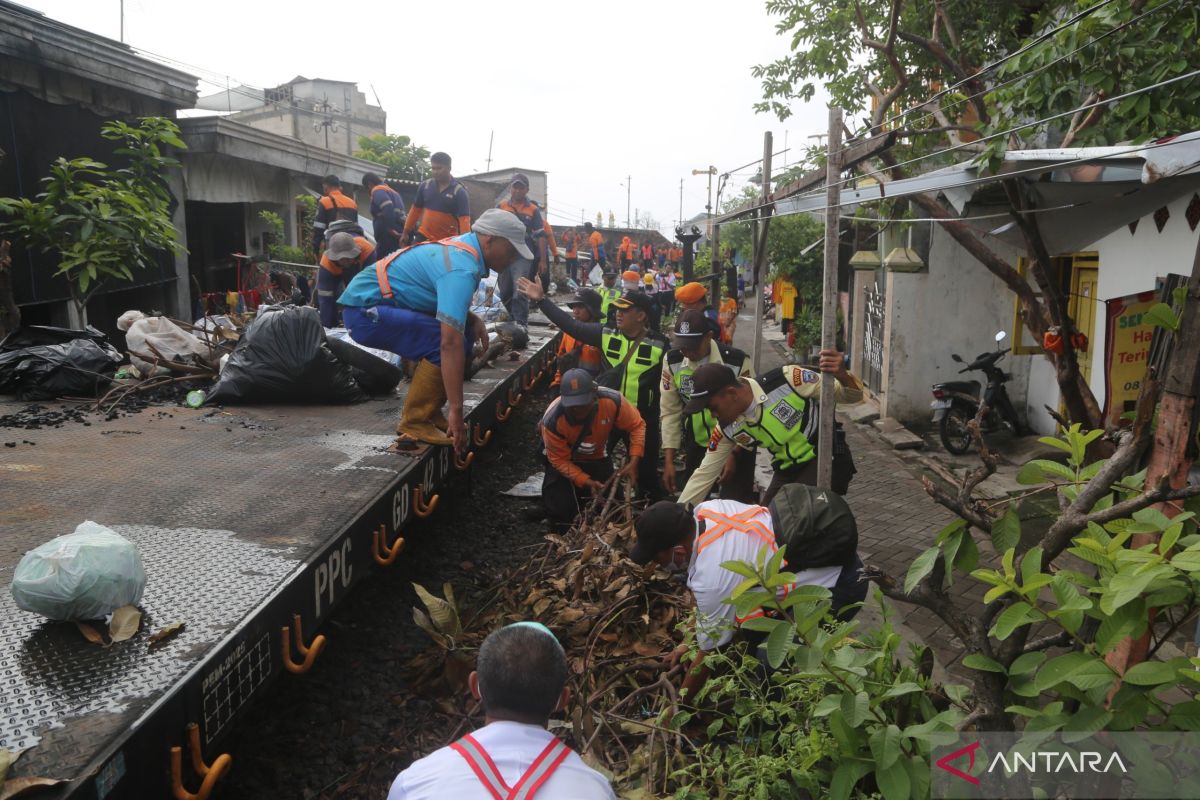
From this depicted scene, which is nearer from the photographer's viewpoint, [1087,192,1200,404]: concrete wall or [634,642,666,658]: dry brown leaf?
[634,642,666,658]: dry brown leaf

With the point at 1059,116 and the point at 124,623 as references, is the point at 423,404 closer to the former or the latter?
the point at 124,623

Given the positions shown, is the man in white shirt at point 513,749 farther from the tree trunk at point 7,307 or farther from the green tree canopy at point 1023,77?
→ the tree trunk at point 7,307

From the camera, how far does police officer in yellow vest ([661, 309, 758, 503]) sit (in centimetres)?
539

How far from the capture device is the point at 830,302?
4164 mm

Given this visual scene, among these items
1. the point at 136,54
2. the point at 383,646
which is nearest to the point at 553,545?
the point at 383,646

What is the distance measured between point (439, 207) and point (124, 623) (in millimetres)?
6584

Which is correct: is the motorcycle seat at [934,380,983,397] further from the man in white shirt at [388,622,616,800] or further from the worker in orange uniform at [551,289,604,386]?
the man in white shirt at [388,622,616,800]

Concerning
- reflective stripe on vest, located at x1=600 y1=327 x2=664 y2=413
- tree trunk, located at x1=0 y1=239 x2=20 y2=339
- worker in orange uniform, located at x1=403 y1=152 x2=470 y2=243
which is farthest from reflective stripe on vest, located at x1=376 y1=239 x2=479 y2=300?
worker in orange uniform, located at x1=403 y1=152 x2=470 y2=243

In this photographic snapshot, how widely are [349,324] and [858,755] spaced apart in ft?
11.0

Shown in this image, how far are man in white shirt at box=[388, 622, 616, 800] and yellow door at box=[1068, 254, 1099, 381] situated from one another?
26.0 ft

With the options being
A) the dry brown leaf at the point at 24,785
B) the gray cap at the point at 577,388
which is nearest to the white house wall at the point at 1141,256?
the gray cap at the point at 577,388

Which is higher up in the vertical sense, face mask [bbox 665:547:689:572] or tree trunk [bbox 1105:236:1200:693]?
tree trunk [bbox 1105:236:1200:693]

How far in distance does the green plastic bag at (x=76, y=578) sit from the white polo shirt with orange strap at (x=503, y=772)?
113 centimetres

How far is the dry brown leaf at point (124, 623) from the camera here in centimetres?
228
